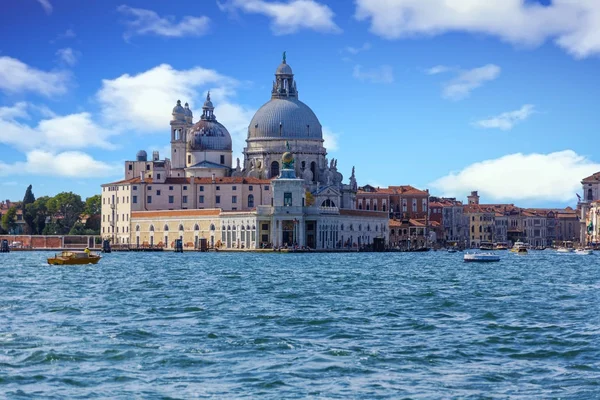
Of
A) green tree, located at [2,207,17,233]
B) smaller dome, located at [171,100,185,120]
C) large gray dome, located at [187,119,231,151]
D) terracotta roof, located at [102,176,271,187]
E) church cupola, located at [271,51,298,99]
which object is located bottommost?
green tree, located at [2,207,17,233]

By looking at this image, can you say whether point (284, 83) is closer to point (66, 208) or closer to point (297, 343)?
point (66, 208)

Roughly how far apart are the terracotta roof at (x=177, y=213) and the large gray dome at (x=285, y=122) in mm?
12968

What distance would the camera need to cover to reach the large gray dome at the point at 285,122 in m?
113

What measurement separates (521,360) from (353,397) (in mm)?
4545

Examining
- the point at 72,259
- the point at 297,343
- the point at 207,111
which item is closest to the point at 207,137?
the point at 207,111

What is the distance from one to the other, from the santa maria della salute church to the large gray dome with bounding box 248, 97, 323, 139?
9cm

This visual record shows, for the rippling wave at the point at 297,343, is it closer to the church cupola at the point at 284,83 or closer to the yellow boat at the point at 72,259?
the yellow boat at the point at 72,259

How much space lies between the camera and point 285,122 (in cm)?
11325

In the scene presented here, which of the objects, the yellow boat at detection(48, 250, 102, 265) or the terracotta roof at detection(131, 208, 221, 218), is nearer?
the yellow boat at detection(48, 250, 102, 265)

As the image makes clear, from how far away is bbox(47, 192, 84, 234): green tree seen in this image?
120 meters

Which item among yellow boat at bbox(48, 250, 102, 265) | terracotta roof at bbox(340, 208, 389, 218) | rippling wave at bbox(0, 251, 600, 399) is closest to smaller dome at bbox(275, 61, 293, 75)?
terracotta roof at bbox(340, 208, 389, 218)

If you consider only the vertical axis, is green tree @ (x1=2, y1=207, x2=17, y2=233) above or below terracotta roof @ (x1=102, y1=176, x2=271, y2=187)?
below

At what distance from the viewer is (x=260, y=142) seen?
114 metres

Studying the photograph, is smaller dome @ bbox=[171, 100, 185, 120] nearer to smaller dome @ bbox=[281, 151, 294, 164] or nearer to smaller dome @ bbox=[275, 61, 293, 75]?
smaller dome @ bbox=[275, 61, 293, 75]
